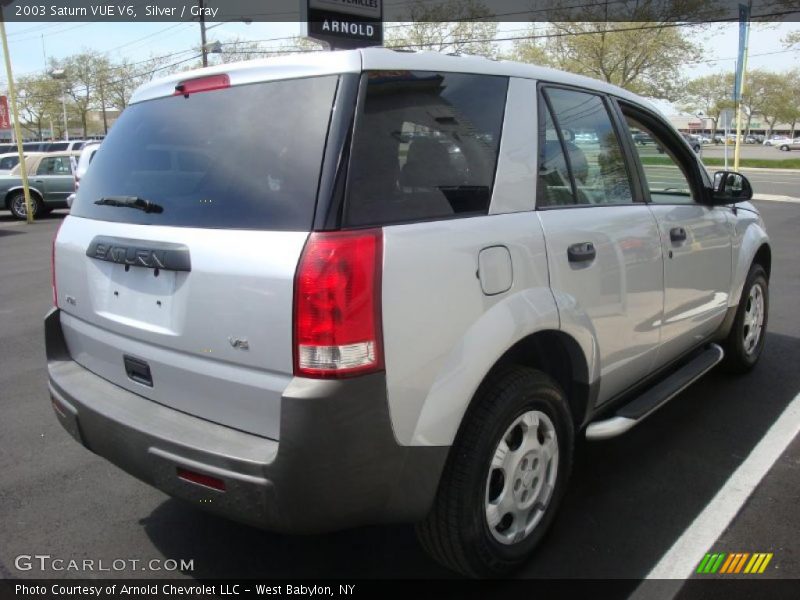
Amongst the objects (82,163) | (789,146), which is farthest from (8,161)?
(789,146)

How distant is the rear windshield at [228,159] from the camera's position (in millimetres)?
1992

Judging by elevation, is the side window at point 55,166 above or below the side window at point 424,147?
above

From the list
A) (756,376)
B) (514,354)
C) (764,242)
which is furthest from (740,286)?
(514,354)

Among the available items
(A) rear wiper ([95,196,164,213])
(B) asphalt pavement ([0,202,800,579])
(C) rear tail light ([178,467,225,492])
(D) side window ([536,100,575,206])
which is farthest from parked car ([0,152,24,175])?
(C) rear tail light ([178,467,225,492])

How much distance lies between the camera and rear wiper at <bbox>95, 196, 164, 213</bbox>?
2.35 m

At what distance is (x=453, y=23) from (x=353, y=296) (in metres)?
32.0

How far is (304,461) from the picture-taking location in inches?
72.8

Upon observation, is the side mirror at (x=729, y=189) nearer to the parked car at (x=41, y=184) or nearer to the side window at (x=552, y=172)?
the side window at (x=552, y=172)

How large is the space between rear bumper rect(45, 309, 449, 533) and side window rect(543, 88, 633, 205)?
4.73 ft

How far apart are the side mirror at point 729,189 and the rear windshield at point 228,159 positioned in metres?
2.75

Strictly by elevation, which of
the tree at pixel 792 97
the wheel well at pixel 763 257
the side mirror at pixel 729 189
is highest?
the tree at pixel 792 97

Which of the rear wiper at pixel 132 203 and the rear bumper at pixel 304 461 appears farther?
the rear wiper at pixel 132 203

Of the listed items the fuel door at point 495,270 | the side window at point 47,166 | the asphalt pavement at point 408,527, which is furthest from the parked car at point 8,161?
the fuel door at point 495,270

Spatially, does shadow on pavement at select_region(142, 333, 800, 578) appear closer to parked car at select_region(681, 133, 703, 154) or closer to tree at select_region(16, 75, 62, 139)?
parked car at select_region(681, 133, 703, 154)
